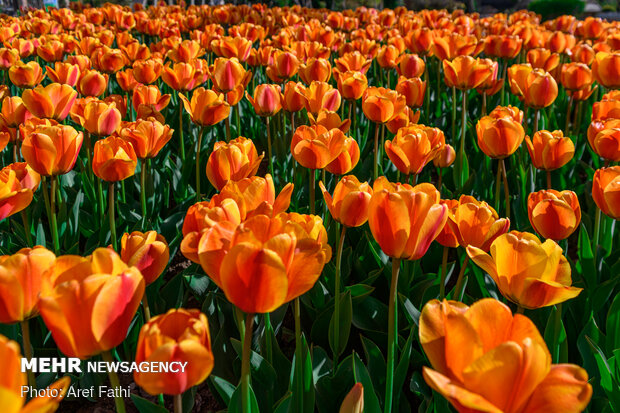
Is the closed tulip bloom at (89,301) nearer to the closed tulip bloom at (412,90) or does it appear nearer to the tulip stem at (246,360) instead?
the tulip stem at (246,360)

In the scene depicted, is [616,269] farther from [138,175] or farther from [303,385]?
[138,175]

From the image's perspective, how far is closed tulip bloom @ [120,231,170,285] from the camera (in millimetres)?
1032

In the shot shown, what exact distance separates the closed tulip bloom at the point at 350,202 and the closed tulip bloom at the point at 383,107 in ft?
2.73

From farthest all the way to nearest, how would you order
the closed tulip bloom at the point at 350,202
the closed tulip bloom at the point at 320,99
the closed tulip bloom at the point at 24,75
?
the closed tulip bloom at the point at 24,75, the closed tulip bloom at the point at 320,99, the closed tulip bloom at the point at 350,202

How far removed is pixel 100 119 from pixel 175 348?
1489 millimetres

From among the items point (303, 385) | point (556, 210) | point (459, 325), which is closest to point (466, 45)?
point (556, 210)

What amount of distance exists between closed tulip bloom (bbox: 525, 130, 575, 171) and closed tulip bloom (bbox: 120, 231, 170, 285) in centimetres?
141

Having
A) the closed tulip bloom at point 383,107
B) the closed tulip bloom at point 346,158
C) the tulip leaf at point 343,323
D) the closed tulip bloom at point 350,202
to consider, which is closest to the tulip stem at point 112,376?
the closed tulip bloom at point 350,202

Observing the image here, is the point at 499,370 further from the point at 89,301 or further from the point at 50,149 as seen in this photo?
the point at 50,149

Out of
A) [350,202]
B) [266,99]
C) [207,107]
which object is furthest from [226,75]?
[350,202]

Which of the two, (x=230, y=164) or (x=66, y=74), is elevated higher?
(x=66, y=74)

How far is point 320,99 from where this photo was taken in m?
2.41

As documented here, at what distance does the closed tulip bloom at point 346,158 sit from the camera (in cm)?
173

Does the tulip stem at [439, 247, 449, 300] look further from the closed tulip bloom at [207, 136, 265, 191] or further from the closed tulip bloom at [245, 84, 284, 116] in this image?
the closed tulip bloom at [245, 84, 284, 116]
